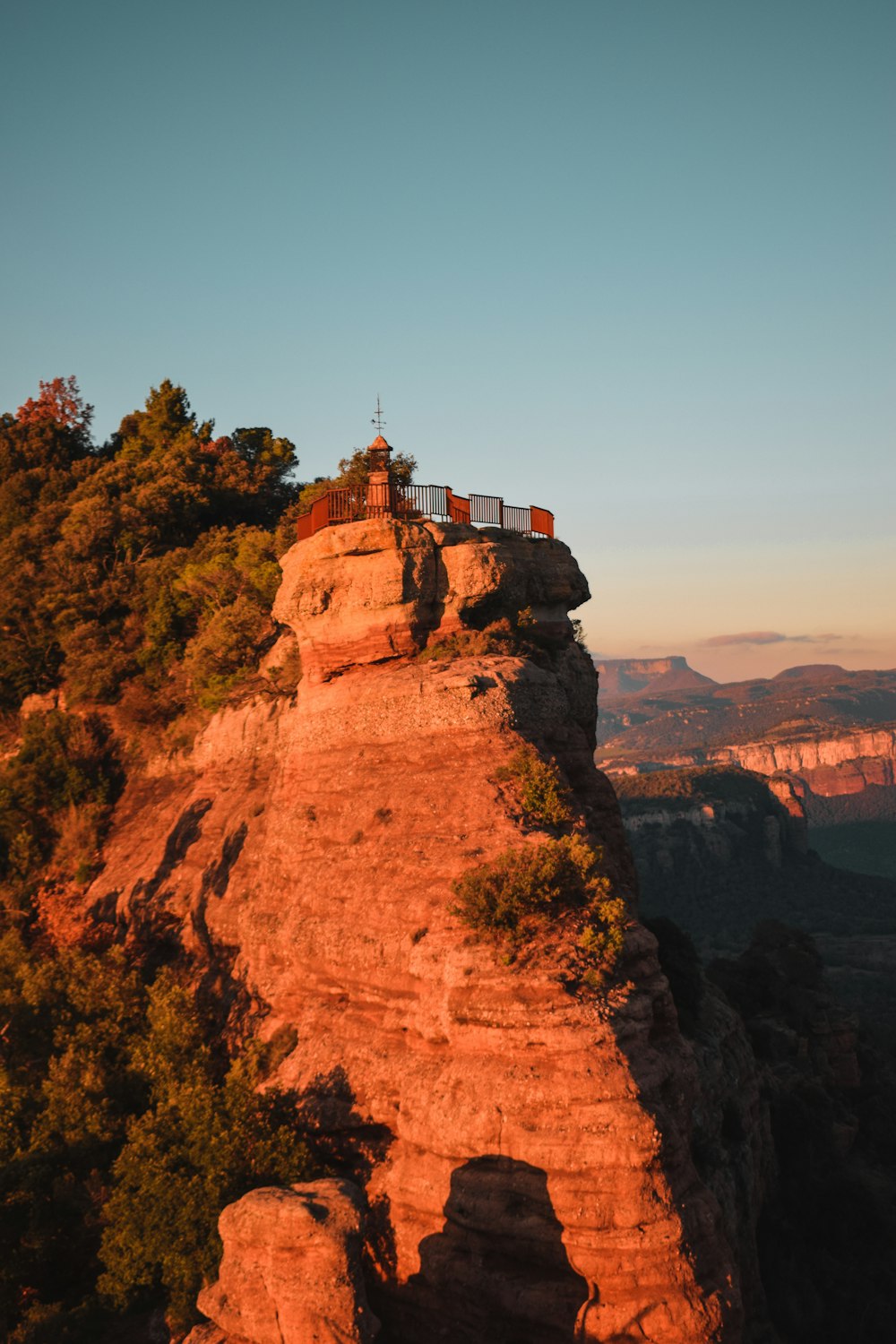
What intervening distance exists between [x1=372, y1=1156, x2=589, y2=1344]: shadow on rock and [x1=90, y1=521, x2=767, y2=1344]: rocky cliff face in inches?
1.6

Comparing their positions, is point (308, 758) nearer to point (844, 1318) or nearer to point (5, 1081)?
point (5, 1081)

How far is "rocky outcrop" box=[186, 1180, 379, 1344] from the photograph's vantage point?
52.3 ft

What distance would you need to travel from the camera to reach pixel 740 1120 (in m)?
27.9

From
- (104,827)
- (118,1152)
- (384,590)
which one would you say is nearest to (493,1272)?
(118,1152)

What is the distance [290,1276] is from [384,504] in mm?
18749

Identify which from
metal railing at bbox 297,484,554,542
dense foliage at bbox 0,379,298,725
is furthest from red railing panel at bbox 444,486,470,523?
dense foliage at bbox 0,379,298,725

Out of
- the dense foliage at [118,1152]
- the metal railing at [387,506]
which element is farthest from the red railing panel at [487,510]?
the dense foliage at [118,1152]

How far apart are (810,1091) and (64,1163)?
30.0 meters

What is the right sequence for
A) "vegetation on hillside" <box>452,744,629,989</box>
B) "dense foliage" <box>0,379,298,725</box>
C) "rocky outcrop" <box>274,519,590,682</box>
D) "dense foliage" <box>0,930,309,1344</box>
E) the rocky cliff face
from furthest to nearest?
"dense foliage" <box>0,379,298,725</box>, "rocky outcrop" <box>274,519,590,682</box>, "dense foliage" <box>0,930,309,1344</box>, "vegetation on hillside" <box>452,744,629,989</box>, the rocky cliff face

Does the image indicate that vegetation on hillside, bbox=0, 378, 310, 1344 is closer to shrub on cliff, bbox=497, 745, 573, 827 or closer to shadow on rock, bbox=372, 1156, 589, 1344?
shadow on rock, bbox=372, 1156, 589, 1344

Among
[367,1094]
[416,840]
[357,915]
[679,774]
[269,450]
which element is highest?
[269,450]

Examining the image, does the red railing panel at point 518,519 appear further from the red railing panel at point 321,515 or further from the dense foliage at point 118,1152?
the dense foliage at point 118,1152

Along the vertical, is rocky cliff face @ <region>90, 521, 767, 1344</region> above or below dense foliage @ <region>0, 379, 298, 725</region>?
below

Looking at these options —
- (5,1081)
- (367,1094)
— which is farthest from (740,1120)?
(5,1081)
